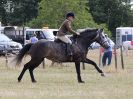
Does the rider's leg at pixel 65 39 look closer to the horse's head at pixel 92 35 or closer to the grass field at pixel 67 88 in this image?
the horse's head at pixel 92 35

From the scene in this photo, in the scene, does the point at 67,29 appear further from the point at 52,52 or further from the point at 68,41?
the point at 52,52

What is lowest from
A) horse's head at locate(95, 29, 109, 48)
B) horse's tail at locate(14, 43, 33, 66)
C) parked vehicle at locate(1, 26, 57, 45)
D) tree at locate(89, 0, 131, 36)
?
tree at locate(89, 0, 131, 36)

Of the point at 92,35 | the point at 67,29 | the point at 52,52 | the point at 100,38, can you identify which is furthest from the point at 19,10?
the point at 67,29

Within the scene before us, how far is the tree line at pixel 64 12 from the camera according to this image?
2963 inches

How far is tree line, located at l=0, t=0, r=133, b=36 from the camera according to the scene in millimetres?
75250

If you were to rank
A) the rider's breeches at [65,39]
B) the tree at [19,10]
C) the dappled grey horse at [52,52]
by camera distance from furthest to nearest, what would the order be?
the tree at [19,10] < the dappled grey horse at [52,52] < the rider's breeches at [65,39]

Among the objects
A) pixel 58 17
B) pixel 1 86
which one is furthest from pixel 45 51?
pixel 58 17

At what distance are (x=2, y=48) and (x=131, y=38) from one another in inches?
1276

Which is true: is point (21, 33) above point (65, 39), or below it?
below

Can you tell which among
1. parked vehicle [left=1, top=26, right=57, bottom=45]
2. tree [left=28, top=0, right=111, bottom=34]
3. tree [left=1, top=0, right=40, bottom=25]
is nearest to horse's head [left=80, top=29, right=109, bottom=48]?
parked vehicle [left=1, top=26, right=57, bottom=45]

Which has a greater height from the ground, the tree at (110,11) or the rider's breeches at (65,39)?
the rider's breeches at (65,39)

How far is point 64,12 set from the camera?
246 ft

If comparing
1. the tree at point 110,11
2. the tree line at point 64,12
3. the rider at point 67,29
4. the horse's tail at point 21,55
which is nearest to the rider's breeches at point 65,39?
the rider at point 67,29

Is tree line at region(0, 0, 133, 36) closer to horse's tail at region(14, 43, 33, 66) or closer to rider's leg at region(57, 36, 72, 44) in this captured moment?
horse's tail at region(14, 43, 33, 66)
